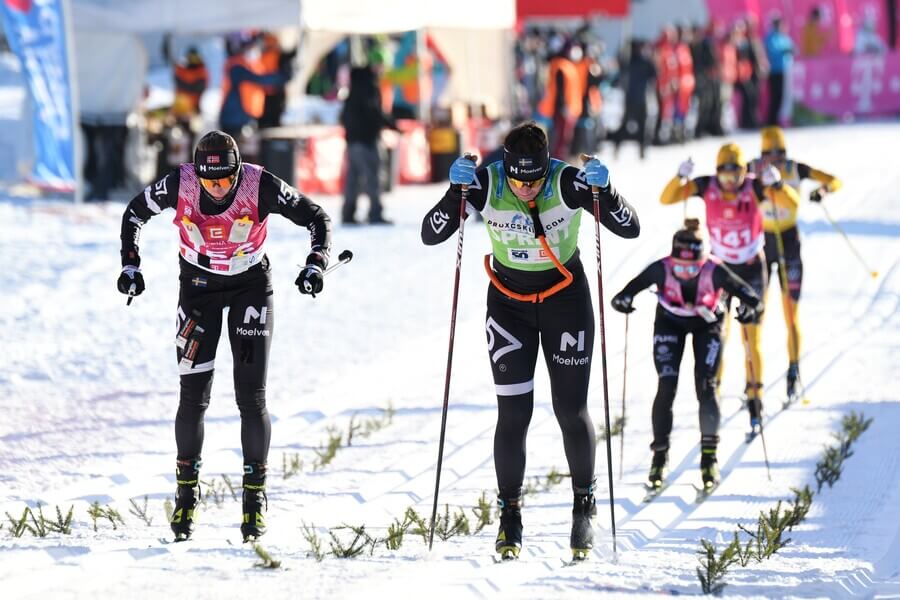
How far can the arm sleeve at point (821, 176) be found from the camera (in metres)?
10.4

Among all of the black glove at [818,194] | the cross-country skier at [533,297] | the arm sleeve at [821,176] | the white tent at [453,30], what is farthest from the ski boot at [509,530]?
the white tent at [453,30]

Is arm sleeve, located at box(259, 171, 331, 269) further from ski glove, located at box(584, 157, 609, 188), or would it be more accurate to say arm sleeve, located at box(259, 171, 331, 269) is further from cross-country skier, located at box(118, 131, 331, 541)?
ski glove, located at box(584, 157, 609, 188)

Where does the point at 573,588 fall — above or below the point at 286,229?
below

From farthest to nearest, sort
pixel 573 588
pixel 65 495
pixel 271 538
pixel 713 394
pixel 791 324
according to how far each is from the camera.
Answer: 1. pixel 791 324
2. pixel 713 394
3. pixel 65 495
4. pixel 271 538
5. pixel 573 588

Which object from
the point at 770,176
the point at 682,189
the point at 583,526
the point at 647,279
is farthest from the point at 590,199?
the point at 770,176

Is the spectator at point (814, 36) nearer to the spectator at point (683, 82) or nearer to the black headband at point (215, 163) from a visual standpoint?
the spectator at point (683, 82)

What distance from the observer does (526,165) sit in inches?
243

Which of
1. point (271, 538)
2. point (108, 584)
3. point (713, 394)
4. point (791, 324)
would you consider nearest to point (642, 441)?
point (713, 394)

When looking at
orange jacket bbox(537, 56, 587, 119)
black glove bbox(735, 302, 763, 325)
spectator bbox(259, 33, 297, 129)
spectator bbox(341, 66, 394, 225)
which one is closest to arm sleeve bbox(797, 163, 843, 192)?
black glove bbox(735, 302, 763, 325)

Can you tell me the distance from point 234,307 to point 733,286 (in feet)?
10.1

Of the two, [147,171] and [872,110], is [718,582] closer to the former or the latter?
[147,171]

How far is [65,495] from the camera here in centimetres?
789

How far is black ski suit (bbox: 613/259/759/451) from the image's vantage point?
8.35 metres

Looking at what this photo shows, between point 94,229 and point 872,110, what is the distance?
17960 millimetres
